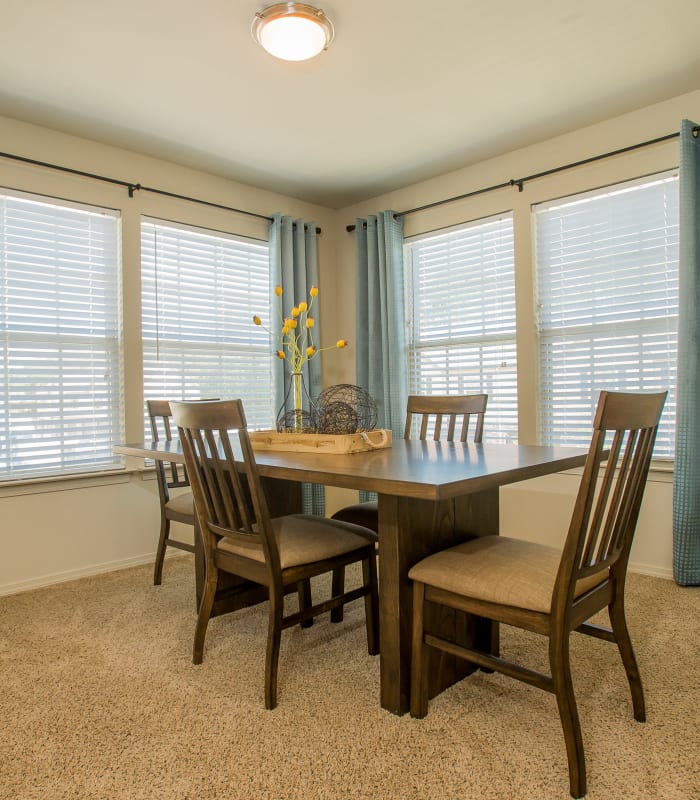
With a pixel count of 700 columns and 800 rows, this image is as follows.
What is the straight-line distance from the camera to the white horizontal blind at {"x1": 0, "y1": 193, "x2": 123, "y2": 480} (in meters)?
2.99

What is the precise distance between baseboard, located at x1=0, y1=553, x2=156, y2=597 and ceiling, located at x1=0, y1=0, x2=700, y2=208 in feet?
7.91

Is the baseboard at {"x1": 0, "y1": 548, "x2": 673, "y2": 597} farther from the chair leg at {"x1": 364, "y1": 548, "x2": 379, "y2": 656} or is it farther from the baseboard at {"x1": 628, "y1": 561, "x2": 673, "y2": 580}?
the chair leg at {"x1": 364, "y1": 548, "x2": 379, "y2": 656}

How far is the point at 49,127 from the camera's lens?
10.2ft

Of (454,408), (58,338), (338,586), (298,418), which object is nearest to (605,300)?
(454,408)

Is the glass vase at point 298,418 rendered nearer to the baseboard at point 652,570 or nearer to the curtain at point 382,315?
the curtain at point 382,315

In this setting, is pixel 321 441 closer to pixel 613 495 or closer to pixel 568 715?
pixel 613 495

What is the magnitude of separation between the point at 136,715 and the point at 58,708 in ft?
0.86

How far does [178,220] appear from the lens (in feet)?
12.0

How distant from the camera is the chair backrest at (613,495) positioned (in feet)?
4.34

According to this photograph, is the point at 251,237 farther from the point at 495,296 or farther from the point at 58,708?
the point at 58,708

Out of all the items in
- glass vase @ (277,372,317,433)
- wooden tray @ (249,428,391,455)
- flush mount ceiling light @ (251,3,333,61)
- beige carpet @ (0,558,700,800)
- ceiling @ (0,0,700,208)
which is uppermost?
ceiling @ (0,0,700,208)

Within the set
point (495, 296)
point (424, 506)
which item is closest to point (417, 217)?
point (495, 296)

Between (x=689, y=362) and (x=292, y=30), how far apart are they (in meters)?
2.30

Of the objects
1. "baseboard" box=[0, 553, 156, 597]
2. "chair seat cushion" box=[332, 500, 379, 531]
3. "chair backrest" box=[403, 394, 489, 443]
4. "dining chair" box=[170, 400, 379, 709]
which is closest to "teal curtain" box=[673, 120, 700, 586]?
"chair backrest" box=[403, 394, 489, 443]
